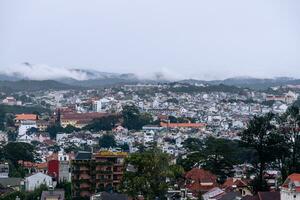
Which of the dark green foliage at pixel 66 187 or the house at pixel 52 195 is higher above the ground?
the house at pixel 52 195

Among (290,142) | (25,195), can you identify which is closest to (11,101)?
(25,195)

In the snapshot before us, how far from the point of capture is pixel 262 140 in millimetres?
36562

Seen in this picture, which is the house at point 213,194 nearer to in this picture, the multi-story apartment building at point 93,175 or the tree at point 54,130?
the multi-story apartment building at point 93,175

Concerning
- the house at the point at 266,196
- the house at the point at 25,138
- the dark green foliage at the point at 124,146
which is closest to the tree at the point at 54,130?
the house at the point at 25,138

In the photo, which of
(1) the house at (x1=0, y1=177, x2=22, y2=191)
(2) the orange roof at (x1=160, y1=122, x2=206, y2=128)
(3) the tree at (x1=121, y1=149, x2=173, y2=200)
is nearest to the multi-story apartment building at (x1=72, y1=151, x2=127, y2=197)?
(1) the house at (x1=0, y1=177, x2=22, y2=191)

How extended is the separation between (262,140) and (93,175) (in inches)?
365

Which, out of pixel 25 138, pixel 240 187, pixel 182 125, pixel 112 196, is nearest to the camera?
pixel 112 196

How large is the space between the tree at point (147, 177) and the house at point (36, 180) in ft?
34.5

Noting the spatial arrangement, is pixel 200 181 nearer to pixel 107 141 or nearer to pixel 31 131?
pixel 107 141

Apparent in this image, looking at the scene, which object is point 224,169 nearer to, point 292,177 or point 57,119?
point 292,177

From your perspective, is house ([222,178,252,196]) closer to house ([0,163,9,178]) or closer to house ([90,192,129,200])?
house ([90,192,129,200])

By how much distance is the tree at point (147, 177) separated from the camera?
113 feet

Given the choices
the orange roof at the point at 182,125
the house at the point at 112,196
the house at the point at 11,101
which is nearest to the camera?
the house at the point at 112,196

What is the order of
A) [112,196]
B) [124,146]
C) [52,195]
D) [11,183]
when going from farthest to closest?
[124,146] < [11,183] < [52,195] < [112,196]
